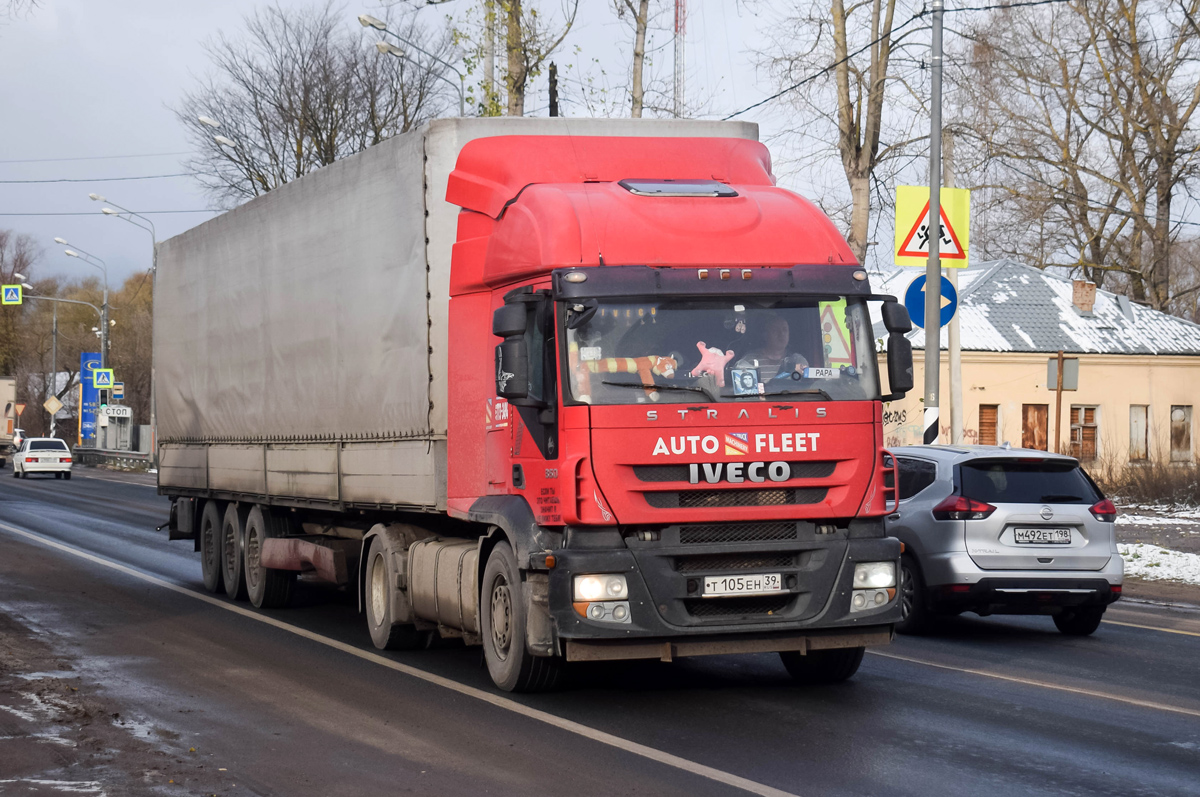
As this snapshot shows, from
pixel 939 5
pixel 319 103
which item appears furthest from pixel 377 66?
pixel 939 5

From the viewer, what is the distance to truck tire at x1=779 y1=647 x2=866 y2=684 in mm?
9461

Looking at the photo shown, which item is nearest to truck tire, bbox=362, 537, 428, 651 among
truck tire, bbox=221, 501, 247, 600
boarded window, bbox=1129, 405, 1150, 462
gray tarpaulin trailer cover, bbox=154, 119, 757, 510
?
gray tarpaulin trailer cover, bbox=154, 119, 757, 510

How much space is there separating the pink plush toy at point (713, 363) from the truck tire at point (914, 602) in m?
4.41

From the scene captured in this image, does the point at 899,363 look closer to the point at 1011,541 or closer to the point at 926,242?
the point at 1011,541

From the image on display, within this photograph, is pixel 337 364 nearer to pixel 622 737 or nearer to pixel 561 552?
pixel 561 552

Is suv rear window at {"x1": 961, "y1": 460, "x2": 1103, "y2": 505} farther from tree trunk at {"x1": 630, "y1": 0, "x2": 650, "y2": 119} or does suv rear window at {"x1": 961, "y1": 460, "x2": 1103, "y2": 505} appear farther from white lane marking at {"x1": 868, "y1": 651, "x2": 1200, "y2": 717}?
tree trunk at {"x1": 630, "y1": 0, "x2": 650, "y2": 119}

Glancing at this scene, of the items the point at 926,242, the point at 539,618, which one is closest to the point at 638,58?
the point at 926,242

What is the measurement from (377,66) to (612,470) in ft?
141

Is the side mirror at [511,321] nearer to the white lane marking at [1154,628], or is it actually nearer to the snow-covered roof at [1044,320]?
the white lane marking at [1154,628]

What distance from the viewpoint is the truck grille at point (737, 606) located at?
8.34m

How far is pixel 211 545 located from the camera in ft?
52.4

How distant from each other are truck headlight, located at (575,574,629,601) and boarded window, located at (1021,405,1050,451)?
3730 centimetres

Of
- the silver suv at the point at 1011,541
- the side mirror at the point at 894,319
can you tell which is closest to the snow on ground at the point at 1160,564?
the silver suv at the point at 1011,541

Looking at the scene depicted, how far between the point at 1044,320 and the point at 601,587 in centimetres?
3907
